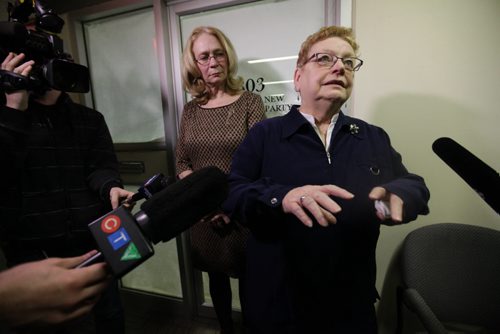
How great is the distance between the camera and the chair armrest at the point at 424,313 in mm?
823

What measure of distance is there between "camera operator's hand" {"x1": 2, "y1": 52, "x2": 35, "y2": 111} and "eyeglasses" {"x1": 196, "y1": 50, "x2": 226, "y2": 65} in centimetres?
63

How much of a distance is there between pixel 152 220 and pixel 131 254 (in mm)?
54

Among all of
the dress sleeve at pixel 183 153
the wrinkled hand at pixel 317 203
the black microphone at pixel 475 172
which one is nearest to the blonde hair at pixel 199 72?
the dress sleeve at pixel 183 153

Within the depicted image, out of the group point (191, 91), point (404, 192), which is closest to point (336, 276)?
point (404, 192)

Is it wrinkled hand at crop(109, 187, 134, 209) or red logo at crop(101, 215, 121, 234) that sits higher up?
red logo at crop(101, 215, 121, 234)

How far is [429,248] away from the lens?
1.08m

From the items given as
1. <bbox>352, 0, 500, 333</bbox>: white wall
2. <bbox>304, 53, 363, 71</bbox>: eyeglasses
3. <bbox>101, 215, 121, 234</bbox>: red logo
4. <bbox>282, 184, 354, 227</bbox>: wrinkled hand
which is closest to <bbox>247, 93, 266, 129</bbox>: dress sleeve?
<bbox>304, 53, 363, 71</bbox>: eyeglasses

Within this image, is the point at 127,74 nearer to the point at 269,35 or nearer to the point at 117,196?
the point at 269,35

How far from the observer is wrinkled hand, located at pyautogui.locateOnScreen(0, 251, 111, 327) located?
314mm

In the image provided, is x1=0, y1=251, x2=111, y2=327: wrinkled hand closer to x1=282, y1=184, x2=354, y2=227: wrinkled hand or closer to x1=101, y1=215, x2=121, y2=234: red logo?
x1=101, y1=215, x2=121, y2=234: red logo

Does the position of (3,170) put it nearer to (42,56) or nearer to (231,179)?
(42,56)

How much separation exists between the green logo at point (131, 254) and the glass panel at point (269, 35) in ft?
3.87

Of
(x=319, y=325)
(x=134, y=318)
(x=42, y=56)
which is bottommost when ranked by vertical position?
(x=134, y=318)

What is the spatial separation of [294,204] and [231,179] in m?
0.28
